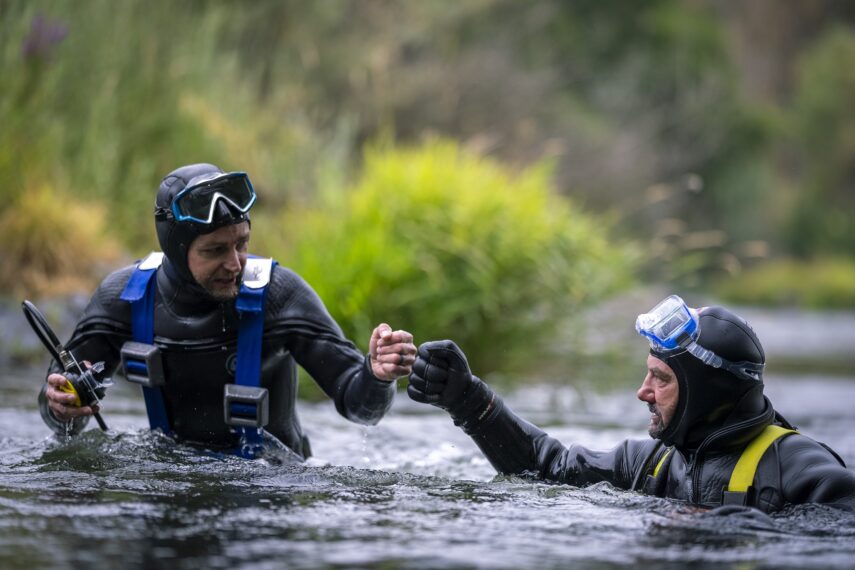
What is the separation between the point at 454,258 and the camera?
30.9ft

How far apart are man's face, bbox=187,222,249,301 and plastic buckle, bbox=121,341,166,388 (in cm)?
36

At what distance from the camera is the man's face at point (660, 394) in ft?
14.5

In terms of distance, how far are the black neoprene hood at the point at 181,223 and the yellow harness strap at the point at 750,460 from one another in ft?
7.31

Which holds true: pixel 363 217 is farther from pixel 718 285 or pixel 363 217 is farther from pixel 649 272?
pixel 718 285

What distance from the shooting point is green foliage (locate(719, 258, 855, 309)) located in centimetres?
3206

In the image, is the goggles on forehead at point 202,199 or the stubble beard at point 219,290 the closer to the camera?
the goggles on forehead at point 202,199

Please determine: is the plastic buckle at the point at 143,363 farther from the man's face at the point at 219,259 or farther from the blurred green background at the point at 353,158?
the blurred green background at the point at 353,158

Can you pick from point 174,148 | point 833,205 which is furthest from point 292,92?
point 833,205

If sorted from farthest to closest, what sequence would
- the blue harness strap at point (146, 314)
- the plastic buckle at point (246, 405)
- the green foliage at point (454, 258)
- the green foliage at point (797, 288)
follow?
1. the green foliage at point (797, 288)
2. the green foliage at point (454, 258)
3. the blue harness strap at point (146, 314)
4. the plastic buckle at point (246, 405)

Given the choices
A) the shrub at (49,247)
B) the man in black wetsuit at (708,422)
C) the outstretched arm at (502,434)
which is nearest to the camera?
the man in black wetsuit at (708,422)

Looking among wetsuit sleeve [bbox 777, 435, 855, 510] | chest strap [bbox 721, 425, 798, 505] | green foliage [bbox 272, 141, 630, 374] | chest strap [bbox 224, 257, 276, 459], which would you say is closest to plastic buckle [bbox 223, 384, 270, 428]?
chest strap [bbox 224, 257, 276, 459]

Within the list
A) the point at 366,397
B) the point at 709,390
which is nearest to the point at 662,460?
the point at 709,390

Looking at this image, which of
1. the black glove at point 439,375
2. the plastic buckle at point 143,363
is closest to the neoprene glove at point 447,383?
the black glove at point 439,375

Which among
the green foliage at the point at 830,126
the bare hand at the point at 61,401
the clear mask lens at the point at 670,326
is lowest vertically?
the bare hand at the point at 61,401
